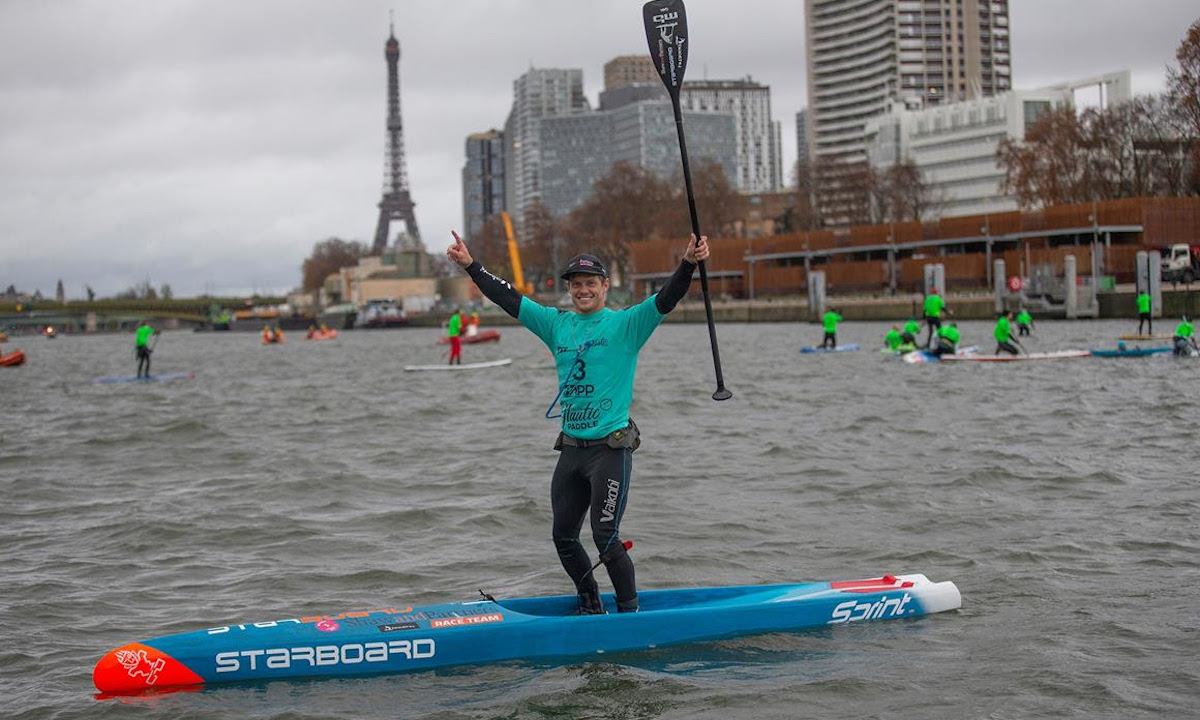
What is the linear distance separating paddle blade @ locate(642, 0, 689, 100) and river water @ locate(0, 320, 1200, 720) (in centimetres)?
419

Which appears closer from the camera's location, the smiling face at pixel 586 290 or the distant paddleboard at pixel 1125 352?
the smiling face at pixel 586 290

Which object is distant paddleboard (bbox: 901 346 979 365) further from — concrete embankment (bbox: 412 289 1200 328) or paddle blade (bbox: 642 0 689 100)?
paddle blade (bbox: 642 0 689 100)

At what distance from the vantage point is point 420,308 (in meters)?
167

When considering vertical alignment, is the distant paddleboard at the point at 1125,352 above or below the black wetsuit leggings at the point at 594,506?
below

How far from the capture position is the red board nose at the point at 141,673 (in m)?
7.97

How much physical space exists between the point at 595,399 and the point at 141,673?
3.29 metres

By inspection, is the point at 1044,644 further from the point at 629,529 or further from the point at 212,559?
the point at 212,559

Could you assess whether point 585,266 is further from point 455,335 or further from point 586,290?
point 455,335

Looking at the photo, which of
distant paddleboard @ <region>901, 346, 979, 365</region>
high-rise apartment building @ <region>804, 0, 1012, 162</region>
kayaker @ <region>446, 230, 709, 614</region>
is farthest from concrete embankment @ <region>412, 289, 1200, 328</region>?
high-rise apartment building @ <region>804, 0, 1012, 162</region>

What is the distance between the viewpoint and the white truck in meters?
64.0

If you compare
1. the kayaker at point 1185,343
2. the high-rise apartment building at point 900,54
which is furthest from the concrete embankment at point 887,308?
the high-rise apartment building at point 900,54

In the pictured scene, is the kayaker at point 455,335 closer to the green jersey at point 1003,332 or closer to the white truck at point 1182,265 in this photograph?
the green jersey at point 1003,332

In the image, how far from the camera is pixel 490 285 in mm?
8812

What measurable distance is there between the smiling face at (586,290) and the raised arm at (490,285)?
1.55 ft
